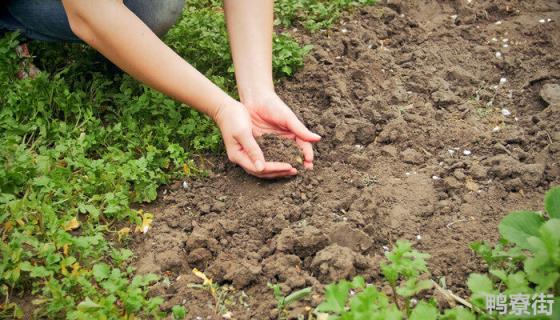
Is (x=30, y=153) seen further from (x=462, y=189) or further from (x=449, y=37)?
(x=449, y=37)

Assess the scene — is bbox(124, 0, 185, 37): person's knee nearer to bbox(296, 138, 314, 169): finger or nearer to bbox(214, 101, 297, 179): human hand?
bbox(214, 101, 297, 179): human hand

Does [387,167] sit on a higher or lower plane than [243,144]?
lower

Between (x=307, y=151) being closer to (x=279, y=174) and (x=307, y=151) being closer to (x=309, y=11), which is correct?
(x=279, y=174)

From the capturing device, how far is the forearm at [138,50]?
281 centimetres

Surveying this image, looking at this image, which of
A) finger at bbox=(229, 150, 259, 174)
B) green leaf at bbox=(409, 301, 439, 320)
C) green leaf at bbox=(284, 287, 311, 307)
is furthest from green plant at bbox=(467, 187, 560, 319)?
finger at bbox=(229, 150, 259, 174)

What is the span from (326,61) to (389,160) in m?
0.82

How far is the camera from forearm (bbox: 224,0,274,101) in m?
3.17

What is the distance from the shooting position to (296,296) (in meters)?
2.43

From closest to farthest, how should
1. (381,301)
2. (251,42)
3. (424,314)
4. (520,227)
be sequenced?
1. (424,314)
2. (381,301)
3. (520,227)
4. (251,42)

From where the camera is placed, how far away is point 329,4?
4.07 m

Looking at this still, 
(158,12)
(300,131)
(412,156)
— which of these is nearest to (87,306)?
(300,131)

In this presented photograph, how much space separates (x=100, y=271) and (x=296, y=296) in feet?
2.24

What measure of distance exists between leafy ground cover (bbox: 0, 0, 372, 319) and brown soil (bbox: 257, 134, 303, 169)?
0.90ft

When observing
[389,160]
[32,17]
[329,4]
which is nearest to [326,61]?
[329,4]
